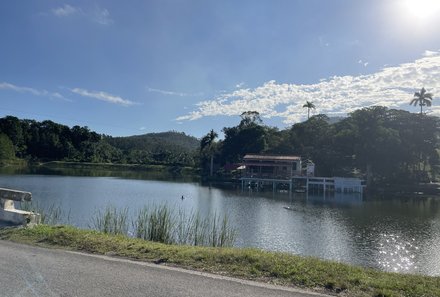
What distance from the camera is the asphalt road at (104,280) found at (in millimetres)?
4516

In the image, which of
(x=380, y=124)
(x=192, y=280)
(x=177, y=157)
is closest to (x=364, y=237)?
(x=192, y=280)

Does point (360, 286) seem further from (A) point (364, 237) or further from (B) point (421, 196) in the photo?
(B) point (421, 196)

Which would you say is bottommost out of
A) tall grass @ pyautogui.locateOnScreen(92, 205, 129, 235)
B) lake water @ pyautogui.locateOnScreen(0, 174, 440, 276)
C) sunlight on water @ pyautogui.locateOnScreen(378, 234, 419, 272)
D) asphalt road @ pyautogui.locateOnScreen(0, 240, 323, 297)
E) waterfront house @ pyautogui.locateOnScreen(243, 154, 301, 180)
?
sunlight on water @ pyautogui.locateOnScreen(378, 234, 419, 272)

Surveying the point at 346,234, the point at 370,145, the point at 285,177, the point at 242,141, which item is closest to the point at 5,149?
the point at 242,141

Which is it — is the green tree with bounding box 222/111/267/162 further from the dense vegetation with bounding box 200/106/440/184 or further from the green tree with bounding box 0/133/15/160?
the green tree with bounding box 0/133/15/160

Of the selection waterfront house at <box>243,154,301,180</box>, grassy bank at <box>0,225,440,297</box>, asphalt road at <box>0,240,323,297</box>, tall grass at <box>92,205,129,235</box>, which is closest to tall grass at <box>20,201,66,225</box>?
tall grass at <box>92,205,129,235</box>

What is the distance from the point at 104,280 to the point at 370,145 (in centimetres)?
5070

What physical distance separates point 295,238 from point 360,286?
1294cm

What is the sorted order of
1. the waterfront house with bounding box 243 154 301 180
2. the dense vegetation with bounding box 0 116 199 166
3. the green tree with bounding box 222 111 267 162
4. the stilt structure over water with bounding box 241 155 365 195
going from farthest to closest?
1. the dense vegetation with bounding box 0 116 199 166
2. the green tree with bounding box 222 111 267 162
3. the waterfront house with bounding box 243 154 301 180
4. the stilt structure over water with bounding box 241 155 365 195

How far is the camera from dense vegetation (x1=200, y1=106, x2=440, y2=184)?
50719mm

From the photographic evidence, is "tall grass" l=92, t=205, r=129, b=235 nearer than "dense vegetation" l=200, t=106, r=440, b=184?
Yes

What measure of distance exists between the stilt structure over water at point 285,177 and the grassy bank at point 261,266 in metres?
46.1

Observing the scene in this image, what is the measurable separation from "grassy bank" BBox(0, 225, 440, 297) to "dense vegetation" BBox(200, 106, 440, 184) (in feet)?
158

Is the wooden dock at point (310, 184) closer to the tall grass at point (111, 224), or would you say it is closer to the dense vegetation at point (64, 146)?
the dense vegetation at point (64, 146)
